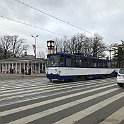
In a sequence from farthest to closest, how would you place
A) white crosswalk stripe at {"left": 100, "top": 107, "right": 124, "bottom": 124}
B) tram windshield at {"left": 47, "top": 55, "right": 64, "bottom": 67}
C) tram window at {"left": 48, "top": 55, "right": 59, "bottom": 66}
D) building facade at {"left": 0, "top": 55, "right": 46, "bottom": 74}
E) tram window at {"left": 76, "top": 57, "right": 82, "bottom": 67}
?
1. building facade at {"left": 0, "top": 55, "right": 46, "bottom": 74}
2. tram window at {"left": 76, "top": 57, "right": 82, "bottom": 67}
3. tram window at {"left": 48, "top": 55, "right": 59, "bottom": 66}
4. tram windshield at {"left": 47, "top": 55, "right": 64, "bottom": 67}
5. white crosswalk stripe at {"left": 100, "top": 107, "right": 124, "bottom": 124}

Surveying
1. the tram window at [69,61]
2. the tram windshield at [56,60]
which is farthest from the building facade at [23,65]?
the tram windshield at [56,60]

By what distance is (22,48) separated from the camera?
110000 mm

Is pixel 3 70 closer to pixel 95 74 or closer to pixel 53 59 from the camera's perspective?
pixel 95 74

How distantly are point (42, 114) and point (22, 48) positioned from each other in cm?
10101

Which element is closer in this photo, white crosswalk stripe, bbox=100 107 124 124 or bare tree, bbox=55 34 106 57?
white crosswalk stripe, bbox=100 107 124 124

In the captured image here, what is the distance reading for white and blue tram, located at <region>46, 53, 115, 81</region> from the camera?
29.5m

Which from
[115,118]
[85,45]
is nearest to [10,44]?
[85,45]

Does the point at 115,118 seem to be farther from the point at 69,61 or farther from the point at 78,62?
the point at 78,62

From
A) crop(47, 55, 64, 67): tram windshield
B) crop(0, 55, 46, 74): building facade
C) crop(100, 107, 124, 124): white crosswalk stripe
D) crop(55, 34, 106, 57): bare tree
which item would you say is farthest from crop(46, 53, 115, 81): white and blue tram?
crop(55, 34, 106, 57): bare tree

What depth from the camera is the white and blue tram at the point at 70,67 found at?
29484mm

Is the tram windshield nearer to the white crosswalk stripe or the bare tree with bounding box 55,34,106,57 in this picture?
the white crosswalk stripe

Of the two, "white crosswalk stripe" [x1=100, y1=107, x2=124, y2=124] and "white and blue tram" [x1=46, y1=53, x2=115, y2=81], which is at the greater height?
"white and blue tram" [x1=46, y1=53, x2=115, y2=81]

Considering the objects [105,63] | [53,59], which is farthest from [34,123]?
[105,63]

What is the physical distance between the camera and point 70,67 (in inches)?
1205
